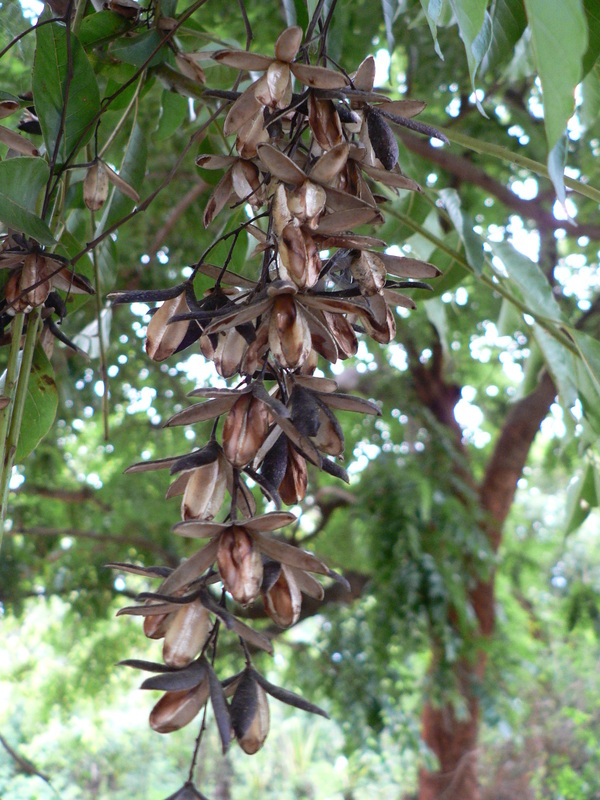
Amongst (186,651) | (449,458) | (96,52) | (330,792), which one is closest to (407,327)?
(449,458)

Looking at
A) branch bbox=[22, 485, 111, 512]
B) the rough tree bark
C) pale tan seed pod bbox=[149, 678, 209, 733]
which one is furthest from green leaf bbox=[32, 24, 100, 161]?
the rough tree bark

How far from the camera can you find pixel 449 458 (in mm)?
2736

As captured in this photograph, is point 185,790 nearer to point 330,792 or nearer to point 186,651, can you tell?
point 186,651

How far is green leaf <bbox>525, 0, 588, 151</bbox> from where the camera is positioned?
29cm

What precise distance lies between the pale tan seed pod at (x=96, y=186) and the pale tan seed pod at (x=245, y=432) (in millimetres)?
234

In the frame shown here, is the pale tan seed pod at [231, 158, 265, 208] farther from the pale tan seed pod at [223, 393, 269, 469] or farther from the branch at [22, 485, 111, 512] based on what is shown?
the branch at [22, 485, 111, 512]

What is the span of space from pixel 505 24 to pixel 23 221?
0.34m

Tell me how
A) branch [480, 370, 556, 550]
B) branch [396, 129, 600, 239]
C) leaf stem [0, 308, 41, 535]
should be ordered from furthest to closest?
1. branch [480, 370, 556, 550]
2. branch [396, 129, 600, 239]
3. leaf stem [0, 308, 41, 535]

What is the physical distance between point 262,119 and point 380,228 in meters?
0.31

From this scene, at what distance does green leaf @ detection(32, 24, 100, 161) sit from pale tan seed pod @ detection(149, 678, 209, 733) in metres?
0.32

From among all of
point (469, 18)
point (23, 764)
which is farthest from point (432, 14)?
point (23, 764)

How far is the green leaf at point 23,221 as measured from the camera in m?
0.40

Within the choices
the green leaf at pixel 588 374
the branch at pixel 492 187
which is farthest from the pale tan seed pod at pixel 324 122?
the branch at pixel 492 187

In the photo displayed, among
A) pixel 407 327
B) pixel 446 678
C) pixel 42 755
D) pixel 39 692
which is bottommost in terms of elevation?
pixel 42 755
